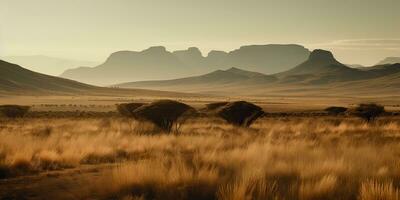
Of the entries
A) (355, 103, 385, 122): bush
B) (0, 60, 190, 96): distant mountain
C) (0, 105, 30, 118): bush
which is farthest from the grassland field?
(0, 60, 190, 96): distant mountain

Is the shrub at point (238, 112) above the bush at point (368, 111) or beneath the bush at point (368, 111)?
above

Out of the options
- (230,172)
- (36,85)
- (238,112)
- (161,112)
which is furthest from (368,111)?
(36,85)

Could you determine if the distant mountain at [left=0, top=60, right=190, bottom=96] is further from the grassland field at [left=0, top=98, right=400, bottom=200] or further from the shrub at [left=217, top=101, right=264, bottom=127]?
the grassland field at [left=0, top=98, right=400, bottom=200]

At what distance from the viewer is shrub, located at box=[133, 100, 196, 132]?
2342 centimetres

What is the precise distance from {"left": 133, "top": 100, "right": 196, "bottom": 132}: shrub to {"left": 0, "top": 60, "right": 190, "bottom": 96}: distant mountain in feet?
331

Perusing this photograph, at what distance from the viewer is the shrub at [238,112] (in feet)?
88.5

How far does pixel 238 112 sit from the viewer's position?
2714cm

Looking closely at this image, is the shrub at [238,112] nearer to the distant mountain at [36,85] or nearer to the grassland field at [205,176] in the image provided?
the grassland field at [205,176]

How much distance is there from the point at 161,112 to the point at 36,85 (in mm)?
121372

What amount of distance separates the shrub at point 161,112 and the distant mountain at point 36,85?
101 metres

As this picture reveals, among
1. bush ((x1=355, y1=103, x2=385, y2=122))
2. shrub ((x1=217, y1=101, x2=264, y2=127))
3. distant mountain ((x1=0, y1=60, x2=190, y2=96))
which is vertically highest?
distant mountain ((x1=0, y1=60, x2=190, y2=96))

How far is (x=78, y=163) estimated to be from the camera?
12828 mm

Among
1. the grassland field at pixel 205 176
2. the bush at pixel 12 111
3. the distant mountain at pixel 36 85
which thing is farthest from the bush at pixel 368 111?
the distant mountain at pixel 36 85

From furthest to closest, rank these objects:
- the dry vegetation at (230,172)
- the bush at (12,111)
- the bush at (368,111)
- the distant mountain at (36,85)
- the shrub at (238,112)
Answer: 1. the distant mountain at (36,85)
2. the bush at (12,111)
3. the bush at (368,111)
4. the shrub at (238,112)
5. the dry vegetation at (230,172)
